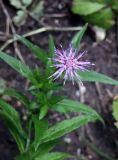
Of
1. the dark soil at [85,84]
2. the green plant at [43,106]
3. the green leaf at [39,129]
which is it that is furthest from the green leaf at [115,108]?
the green leaf at [39,129]

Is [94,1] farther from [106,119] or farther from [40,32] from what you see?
[106,119]

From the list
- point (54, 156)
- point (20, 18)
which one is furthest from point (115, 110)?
point (20, 18)

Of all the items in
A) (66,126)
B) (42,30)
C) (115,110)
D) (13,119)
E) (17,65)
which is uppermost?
(17,65)

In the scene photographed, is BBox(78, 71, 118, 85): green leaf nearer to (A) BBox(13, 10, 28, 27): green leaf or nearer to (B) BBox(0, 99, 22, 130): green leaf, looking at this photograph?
(B) BBox(0, 99, 22, 130): green leaf

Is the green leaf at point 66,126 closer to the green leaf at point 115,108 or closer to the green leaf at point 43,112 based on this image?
the green leaf at point 43,112

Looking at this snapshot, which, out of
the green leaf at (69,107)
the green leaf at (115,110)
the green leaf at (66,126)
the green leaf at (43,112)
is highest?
the green leaf at (43,112)

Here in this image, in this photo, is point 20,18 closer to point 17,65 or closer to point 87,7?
point 87,7
